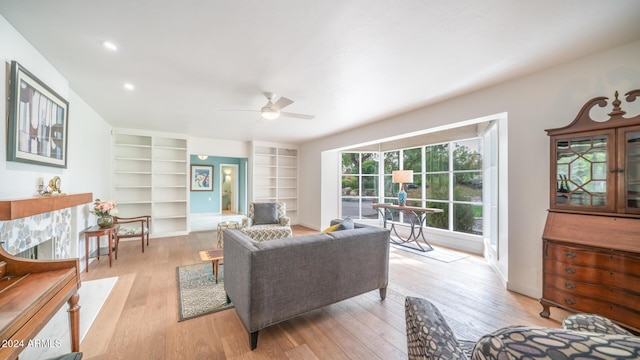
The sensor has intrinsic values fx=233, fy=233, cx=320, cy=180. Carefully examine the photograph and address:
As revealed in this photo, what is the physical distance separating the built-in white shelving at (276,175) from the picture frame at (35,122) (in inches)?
168

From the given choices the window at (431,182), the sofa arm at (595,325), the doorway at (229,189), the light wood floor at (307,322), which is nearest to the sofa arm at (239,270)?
the light wood floor at (307,322)

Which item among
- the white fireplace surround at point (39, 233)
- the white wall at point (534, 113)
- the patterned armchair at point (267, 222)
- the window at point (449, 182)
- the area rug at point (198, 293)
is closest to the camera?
the white fireplace surround at point (39, 233)

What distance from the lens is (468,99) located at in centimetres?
311

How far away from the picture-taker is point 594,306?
1.91 meters

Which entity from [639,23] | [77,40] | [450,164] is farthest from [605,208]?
[77,40]

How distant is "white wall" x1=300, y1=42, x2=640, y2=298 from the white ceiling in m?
0.16

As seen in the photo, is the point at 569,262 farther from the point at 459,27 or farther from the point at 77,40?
the point at 77,40

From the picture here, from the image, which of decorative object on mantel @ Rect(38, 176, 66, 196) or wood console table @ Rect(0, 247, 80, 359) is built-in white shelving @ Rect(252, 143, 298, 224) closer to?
decorative object on mantel @ Rect(38, 176, 66, 196)

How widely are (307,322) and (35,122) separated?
9.86 ft

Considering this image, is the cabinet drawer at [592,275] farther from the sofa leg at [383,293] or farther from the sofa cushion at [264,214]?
the sofa cushion at [264,214]

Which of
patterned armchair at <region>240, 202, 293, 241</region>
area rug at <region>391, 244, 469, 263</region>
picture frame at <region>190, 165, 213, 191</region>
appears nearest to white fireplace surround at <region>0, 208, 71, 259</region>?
patterned armchair at <region>240, 202, 293, 241</region>

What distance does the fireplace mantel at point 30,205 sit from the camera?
4.67 feet

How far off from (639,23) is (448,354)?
285 centimetres

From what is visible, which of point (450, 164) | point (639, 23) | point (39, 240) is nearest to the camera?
point (639, 23)
